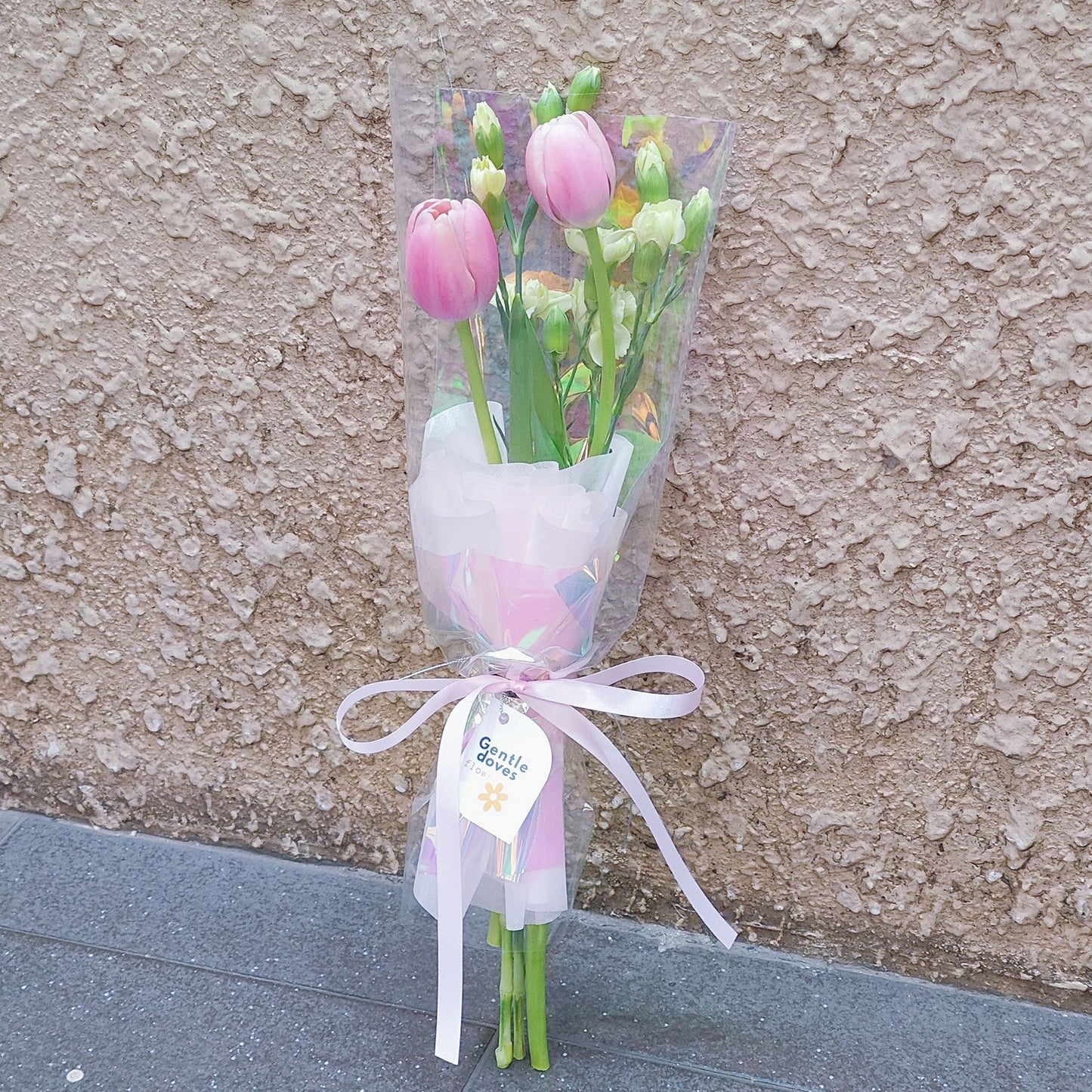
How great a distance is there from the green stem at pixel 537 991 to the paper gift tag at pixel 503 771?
163 millimetres

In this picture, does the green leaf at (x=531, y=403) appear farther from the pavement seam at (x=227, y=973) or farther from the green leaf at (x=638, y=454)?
the pavement seam at (x=227, y=973)

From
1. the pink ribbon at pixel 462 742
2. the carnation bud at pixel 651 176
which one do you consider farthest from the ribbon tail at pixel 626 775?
the carnation bud at pixel 651 176

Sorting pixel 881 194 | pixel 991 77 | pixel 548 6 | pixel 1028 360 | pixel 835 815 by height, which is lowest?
pixel 835 815

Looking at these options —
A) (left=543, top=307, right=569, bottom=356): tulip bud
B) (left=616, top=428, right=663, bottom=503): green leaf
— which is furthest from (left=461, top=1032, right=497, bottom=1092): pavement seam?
(left=543, top=307, right=569, bottom=356): tulip bud

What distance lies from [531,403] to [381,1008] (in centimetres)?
84

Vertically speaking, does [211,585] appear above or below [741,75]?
below

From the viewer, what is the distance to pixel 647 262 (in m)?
1.07

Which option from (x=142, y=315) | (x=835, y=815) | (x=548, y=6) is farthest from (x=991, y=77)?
(x=142, y=315)

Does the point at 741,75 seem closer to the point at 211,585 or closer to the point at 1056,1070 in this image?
the point at 211,585

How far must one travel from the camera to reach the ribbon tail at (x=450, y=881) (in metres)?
1.12

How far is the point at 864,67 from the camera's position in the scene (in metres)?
1.19

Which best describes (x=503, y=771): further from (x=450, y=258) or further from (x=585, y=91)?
(x=585, y=91)

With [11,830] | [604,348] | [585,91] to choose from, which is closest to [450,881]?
[604,348]

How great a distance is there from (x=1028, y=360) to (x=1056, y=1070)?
0.87 meters
